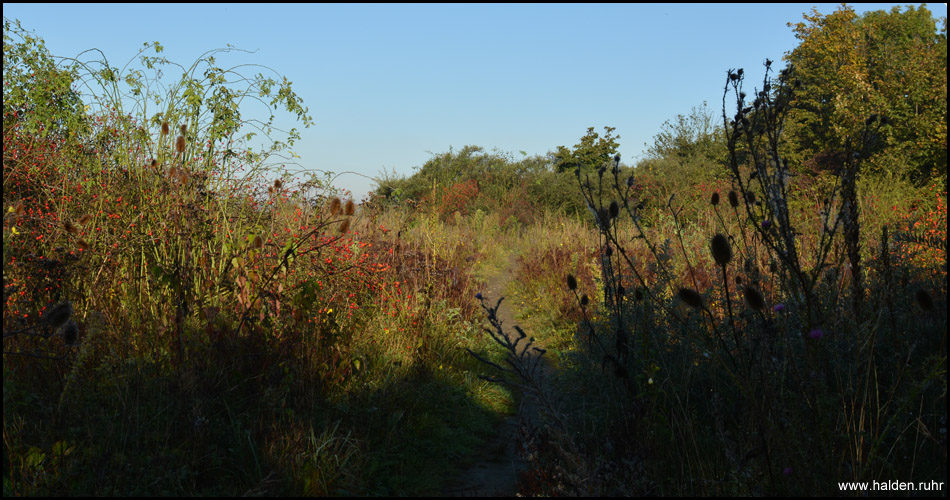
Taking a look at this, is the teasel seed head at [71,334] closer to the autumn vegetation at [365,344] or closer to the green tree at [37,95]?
the autumn vegetation at [365,344]

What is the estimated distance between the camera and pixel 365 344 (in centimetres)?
482

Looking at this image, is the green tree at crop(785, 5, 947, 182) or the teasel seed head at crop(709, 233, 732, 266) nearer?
the teasel seed head at crop(709, 233, 732, 266)

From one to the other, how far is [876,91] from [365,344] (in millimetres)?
15735

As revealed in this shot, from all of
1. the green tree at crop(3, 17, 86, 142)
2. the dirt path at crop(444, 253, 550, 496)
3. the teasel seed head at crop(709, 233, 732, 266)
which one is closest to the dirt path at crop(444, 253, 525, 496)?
the dirt path at crop(444, 253, 550, 496)

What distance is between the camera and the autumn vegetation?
2.53 meters

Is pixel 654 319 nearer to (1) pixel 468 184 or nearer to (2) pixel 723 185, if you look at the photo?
(2) pixel 723 185

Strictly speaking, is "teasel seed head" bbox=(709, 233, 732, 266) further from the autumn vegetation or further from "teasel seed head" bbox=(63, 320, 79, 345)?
"teasel seed head" bbox=(63, 320, 79, 345)

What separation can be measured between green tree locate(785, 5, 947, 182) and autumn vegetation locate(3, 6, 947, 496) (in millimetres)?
6028

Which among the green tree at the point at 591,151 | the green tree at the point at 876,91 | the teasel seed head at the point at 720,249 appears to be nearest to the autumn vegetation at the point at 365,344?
the teasel seed head at the point at 720,249

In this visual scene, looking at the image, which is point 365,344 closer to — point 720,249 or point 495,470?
point 495,470

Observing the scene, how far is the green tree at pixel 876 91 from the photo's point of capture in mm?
12539

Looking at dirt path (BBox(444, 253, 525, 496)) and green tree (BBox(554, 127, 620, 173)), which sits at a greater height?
green tree (BBox(554, 127, 620, 173))

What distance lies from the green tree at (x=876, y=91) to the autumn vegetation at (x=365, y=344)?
19.8 feet

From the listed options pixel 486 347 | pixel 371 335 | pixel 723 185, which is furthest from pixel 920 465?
pixel 723 185
